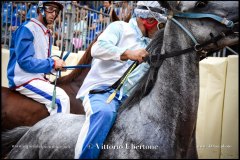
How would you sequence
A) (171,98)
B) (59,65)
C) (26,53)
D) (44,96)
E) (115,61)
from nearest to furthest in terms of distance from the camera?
(171,98)
(115,61)
(59,65)
(26,53)
(44,96)

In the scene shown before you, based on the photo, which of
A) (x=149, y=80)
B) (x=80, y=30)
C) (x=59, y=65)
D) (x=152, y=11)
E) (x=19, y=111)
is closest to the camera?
(x=149, y=80)

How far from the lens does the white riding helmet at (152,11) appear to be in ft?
10.6

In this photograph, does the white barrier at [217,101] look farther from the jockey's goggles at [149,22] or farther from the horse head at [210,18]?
the horse head at [210,18]

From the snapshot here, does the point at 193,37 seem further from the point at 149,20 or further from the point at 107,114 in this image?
the point at 107,114

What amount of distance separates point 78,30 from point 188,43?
6.58m

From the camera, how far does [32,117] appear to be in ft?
16.4

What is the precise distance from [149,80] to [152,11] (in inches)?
25.8

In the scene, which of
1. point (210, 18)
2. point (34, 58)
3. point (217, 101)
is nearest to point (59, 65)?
point (34, 58)

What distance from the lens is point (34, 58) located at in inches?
190

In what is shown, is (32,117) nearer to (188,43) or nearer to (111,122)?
(111,122)

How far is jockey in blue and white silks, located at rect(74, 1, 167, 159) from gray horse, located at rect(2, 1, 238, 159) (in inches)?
3.2

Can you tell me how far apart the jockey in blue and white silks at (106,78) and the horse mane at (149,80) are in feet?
0.34

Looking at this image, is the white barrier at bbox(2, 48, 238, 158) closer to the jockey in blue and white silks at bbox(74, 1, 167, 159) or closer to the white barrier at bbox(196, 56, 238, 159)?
the white barrier at bbox(196, 56, 238, 159)

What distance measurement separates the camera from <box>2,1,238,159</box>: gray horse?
278 cm
